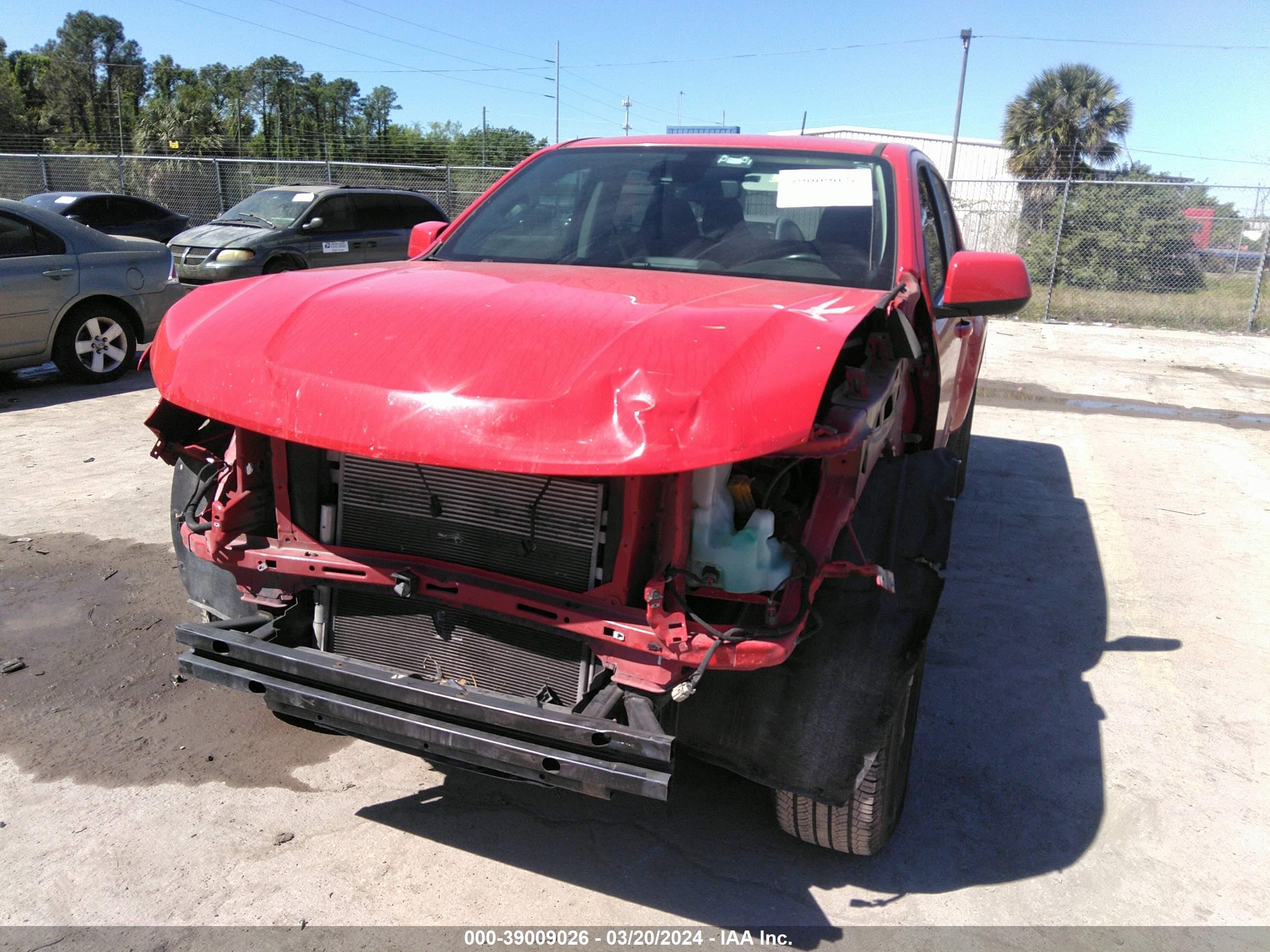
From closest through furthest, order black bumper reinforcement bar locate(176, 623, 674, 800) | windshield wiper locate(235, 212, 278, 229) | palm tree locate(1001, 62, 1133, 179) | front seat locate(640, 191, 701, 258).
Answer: black bumper reinforcement bar locate(176, 623, 674, 800)
front seat locate(640, 191, 701, 258)
windshield wiper locate(235, 212, 278, 229)
palm tree locate(1001, 62, 1133, 179)

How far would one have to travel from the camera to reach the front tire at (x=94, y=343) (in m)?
8.33

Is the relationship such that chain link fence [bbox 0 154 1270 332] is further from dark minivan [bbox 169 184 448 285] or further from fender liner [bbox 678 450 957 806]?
fender liner [bbox 678 450 957 806]

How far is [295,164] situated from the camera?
18.6 m

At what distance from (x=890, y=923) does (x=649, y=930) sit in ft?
2.07

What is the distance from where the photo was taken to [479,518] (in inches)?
93.4

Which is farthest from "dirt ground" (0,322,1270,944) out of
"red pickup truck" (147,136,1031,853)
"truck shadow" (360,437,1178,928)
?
"red pickup truck" (147,136,1031,853)

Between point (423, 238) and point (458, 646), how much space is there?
82.4 inches

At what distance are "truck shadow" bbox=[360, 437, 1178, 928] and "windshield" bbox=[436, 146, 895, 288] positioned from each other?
1646 millimetres

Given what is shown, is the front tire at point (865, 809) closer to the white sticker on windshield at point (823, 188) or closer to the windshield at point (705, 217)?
the windshield at point (705, 217)

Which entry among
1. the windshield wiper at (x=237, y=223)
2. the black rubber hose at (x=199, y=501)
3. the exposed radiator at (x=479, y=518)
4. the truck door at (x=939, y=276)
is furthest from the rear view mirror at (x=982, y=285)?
the windshield wiper at (x=237, y=223)

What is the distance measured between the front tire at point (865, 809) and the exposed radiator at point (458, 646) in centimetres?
64

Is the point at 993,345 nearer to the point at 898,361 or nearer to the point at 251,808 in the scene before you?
the point at 898,361

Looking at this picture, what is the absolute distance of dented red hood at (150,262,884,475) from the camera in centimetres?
189

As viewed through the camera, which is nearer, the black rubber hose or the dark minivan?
the black rubber hose
